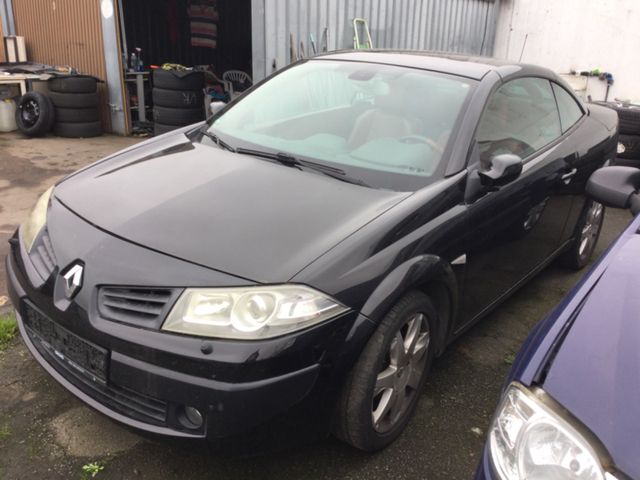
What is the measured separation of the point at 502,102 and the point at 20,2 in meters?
9.62

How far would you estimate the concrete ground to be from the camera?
7.18ft

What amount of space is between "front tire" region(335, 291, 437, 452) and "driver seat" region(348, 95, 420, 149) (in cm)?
91

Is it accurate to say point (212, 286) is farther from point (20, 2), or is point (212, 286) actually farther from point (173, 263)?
point (20, 2)

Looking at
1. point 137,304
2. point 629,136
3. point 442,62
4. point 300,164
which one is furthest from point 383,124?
point 629,136

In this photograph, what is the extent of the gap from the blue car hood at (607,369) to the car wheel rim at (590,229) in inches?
108

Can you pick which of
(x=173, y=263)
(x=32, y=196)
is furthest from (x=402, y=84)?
(x=32, y=196)

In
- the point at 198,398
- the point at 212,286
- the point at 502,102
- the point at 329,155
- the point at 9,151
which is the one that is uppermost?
the point at 502,102

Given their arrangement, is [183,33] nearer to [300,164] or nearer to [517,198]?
[300,164]

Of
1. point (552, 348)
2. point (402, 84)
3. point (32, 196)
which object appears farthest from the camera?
point (32, 196)

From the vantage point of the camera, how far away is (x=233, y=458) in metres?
1.91

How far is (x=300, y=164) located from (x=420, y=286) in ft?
2.69

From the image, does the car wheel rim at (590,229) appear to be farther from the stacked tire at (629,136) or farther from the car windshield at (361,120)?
the stacked tire at (629,136)

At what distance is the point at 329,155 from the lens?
2725 mm

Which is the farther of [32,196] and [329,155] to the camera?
[32,196]
